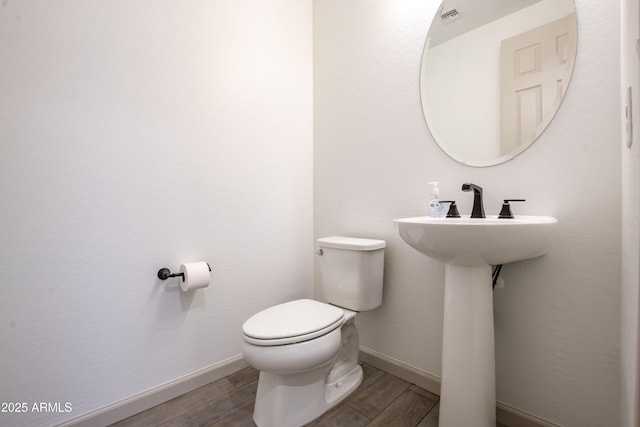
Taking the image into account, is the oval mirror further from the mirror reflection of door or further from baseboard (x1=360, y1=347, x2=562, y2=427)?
baseboard (x1=360, y1=347, x2=562, y2=427)

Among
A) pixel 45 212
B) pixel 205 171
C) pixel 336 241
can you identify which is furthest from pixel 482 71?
pixel 45 212

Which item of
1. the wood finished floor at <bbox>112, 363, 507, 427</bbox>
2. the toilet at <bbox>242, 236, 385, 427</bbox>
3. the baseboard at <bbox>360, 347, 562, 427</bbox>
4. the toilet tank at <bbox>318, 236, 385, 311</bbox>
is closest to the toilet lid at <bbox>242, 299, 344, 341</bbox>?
the toilet at <bbox>242, 236, 385, 427</bbox>

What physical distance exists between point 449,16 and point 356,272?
1.27 metres

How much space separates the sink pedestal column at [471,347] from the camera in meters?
1.01

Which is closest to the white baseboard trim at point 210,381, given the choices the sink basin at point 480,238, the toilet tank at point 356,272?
the toilet tank at point 356,272

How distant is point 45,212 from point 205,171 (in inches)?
25.1

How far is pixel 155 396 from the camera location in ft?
4.37

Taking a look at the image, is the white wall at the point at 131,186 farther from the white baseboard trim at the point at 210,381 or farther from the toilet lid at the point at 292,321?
the toilet lid at the point at 292,321

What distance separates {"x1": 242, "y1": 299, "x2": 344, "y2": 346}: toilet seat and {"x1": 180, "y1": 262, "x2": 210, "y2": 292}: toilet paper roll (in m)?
0.31

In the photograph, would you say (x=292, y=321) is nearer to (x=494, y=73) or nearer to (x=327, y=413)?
(x=327, y=413)

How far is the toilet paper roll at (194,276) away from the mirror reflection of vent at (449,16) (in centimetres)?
160

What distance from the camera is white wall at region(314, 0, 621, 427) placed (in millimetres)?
981

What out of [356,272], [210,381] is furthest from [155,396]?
[356,272]

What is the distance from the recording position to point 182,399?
54.5 inches
